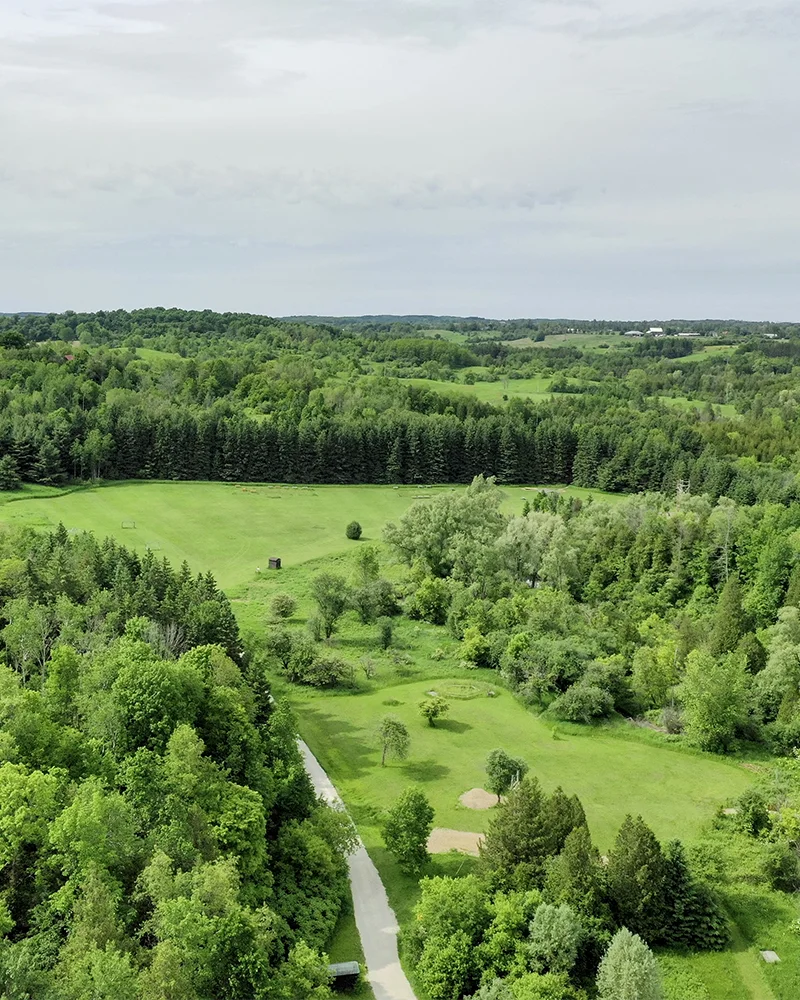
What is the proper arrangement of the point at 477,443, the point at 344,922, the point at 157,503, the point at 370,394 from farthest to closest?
the point at 370,394 → the point at 477,443 → the point at 157,503 → the point at 344,922

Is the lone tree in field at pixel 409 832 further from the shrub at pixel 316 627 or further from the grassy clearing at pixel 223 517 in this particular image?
the grassy clearing at pixel 223 517

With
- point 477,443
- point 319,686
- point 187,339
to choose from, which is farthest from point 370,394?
point 319,686

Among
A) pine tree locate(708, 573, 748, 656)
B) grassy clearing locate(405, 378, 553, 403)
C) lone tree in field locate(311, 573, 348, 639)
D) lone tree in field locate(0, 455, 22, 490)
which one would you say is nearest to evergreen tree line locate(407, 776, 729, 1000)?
pine tree locate(708, 573, 748, 656)

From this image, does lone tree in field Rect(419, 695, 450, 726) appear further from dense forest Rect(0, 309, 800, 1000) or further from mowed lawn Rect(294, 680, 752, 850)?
dense forest Rect(0, 309, 800, 1000)

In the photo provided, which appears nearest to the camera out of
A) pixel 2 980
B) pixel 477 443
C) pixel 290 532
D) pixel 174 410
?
pixel 2 980

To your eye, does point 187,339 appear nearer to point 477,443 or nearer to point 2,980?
point 477,443

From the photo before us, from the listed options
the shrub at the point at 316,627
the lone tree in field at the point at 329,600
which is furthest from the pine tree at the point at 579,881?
the lone tree in field at the point at 329,600
